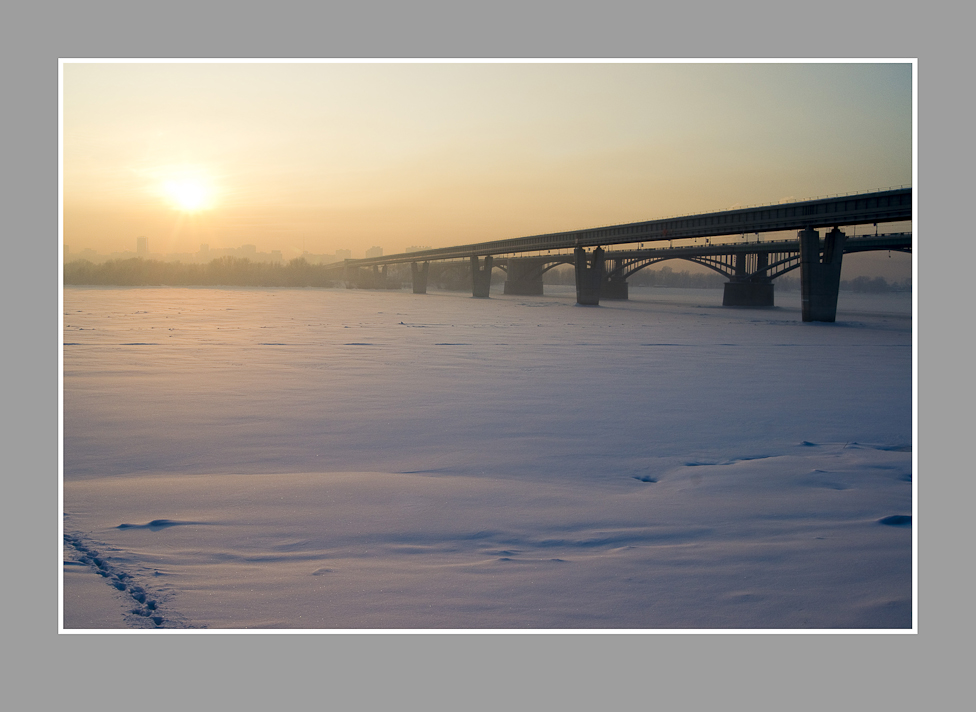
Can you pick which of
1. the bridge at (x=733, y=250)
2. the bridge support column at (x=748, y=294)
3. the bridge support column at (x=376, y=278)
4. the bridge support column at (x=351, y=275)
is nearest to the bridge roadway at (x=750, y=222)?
the bridge at (x=733, y=250)

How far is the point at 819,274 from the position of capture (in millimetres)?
49938

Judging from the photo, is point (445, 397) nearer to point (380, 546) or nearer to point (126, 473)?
point (126, 473)

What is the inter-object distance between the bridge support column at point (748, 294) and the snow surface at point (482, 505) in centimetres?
8111

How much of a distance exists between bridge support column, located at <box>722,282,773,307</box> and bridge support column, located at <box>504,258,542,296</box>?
37.1m

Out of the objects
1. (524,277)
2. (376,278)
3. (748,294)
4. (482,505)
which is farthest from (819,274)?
(376,278)

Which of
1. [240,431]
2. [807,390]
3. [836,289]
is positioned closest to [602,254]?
[836,289]

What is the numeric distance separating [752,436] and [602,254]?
75.9 meters

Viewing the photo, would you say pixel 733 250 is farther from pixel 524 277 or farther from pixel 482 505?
pixel 482 505

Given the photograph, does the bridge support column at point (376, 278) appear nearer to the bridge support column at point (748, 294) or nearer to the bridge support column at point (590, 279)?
the bridge support column at point (590, 279)

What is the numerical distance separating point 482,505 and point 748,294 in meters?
92.2

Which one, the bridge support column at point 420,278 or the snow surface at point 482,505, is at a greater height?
the bridge support column at point 420,278

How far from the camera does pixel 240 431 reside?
8.80m

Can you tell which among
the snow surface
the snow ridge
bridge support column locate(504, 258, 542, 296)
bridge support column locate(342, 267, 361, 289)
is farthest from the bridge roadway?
bridge support column locate(342, 267, 361, 289)

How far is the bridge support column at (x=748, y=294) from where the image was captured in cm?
8912
